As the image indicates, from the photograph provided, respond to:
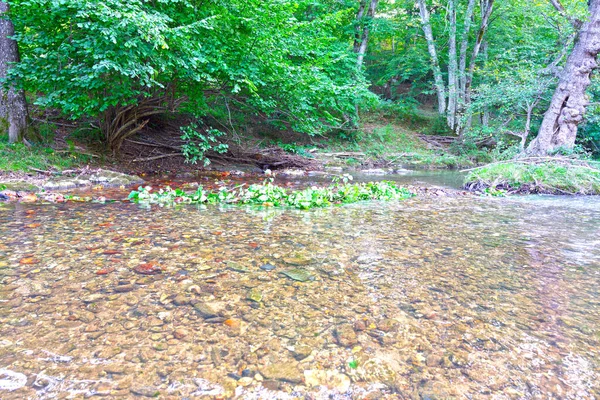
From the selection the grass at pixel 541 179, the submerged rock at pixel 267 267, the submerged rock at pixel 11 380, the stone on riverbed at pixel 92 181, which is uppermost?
the grass at pixel 541 179

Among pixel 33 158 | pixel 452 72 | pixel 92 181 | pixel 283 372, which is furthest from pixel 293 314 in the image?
pixel 452 72

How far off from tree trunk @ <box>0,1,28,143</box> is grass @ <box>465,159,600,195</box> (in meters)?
10.3

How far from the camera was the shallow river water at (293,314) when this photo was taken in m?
1.23

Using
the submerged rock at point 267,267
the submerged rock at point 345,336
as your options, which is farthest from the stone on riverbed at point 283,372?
the submerged rock at point 267,267

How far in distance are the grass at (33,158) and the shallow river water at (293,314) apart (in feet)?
14.4

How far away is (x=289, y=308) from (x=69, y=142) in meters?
8.64

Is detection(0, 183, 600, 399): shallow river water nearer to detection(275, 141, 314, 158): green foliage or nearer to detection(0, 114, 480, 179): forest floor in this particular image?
detection(0, 114, 480, 179): forest floor

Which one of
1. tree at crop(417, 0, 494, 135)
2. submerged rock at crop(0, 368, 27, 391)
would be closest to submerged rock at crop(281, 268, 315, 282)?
submerged rock at crop(0, 368, 27, 391)

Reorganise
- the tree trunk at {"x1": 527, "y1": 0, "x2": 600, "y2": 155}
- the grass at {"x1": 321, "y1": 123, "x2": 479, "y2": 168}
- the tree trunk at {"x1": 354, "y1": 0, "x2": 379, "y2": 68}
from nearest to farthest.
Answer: the tree trunk at {"x1": 527, "y1": 0, "x2": 600, "y2": 155} < the grass at {"x1": 321, "y1": 123, "x2": 479, "y2": 168} < the tree trunk at {"x1": 354, "y1": 0, "x2": 379, "y2": 68}

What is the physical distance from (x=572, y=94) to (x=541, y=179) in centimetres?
473

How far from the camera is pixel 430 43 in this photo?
63.0ft

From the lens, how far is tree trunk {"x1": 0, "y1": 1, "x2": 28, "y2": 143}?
6.76 m

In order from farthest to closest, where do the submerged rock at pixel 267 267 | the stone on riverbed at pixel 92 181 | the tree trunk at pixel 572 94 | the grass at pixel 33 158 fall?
the tree trunk at pixel 572 94
the grass at pixel 33 158
the stone on riverbed at pixel 92 181
the submerged rock at pixel 267 267

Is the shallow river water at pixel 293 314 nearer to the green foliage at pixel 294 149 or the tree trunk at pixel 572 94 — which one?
the tree trunk at pixel 572 94
